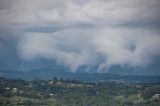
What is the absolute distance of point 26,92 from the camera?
195875 millimetres

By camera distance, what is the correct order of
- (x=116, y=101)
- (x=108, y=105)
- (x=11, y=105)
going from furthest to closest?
1. (x=116, y=101)
2. (x=108, y=105)
3. (x=11, y=105)

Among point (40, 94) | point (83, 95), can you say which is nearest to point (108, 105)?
point (83, 95)

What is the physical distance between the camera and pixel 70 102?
577ft

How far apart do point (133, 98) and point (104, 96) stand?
15370 millimetres

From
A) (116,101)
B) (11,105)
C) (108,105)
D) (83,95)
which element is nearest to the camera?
(11,105)

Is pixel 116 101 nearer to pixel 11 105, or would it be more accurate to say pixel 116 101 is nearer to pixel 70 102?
pixel 70 102

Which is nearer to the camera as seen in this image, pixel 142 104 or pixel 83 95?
pixel 142 104

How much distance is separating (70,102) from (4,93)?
3519 cm

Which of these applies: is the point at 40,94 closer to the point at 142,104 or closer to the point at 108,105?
the point at 108,105

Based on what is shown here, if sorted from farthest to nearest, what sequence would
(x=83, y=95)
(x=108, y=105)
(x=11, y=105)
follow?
(x=83, y=95) < (x=108, y=105) < (x=11, y=105)

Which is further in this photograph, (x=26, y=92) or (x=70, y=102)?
(x=26, y=92)

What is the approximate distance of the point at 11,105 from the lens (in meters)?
156

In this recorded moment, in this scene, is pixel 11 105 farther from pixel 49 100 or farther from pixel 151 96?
pixel 151 96

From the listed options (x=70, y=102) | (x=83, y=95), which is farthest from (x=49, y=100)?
(x=83, y=95)
